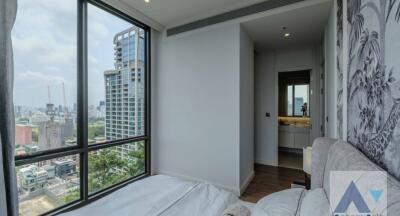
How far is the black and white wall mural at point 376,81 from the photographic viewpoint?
818 millimetres

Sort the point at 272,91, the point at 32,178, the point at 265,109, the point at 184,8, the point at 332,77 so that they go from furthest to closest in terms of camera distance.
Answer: the point at 265,109 → the point at 272,91 → the point at 184,8 → the point at 332,77 → the point at 32,178

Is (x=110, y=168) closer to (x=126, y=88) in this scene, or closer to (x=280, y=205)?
(x=126, y=88)

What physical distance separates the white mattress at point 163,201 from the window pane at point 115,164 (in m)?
1.35

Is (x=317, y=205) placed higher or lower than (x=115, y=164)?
higher

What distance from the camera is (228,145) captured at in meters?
2.86

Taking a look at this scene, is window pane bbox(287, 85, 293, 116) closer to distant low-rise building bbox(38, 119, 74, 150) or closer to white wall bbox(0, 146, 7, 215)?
distant low-rise building bbox(38, 119, 74, 150)

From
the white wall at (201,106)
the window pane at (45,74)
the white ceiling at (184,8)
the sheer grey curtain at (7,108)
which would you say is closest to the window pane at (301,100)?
the white wall at (201,106)

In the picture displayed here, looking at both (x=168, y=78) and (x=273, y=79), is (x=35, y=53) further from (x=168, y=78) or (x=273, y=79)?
(x=273, y=79)

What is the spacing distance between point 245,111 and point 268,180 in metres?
1.32

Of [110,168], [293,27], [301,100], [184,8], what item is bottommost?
[110,168]

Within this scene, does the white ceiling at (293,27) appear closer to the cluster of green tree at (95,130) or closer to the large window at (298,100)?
the large window at (298,100)

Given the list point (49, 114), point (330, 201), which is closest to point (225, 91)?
point (330, 201)

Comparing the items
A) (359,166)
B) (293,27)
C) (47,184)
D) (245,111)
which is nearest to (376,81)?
(359,166)

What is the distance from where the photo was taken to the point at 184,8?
111 inches
